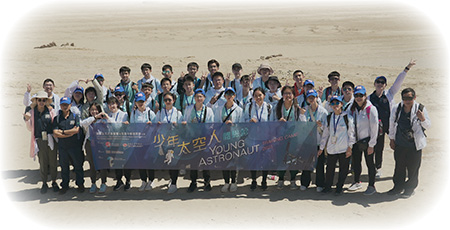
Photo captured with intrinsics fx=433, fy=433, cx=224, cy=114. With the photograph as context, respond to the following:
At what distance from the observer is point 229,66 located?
2144cm

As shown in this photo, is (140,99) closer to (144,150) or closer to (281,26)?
(144,150)

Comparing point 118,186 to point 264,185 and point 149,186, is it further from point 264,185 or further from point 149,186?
point 264,185

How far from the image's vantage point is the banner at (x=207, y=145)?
8086 mm

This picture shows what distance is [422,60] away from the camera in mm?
23406

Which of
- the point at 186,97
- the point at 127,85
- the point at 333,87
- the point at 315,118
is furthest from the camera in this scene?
the point at 127,85

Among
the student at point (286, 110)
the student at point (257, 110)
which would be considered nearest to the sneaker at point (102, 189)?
the student at point (257, 110)

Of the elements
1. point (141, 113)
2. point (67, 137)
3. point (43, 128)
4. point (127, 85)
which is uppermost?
point (127, 85)

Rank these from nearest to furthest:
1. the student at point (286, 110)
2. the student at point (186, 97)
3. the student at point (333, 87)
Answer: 1. the student at point (286, 110)
2. the student at point (186, 97)
3. the student at point (333, 87)

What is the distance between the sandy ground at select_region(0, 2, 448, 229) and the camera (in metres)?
7.49

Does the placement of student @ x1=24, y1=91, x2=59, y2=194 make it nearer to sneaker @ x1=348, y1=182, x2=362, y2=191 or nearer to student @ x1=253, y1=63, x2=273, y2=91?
student @ x1=253, y1=63, x2=273, y2=91

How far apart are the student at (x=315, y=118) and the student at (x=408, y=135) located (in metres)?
1.26

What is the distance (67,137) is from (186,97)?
7.81 ft

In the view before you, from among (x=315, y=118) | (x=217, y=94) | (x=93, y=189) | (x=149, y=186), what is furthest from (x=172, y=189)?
(x=315, y=118)

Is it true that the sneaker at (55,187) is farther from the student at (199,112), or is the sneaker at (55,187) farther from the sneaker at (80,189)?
the student at (199,112)
